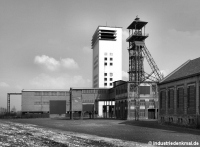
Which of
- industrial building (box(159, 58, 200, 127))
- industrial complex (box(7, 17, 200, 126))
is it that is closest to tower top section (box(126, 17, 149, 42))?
industrial complex (box(7, 17, 200, 126))

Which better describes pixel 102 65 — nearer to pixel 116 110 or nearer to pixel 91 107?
pixel 91 107

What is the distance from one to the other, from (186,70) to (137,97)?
27241mm

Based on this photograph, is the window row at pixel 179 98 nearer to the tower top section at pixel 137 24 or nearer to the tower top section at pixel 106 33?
the tower top section at pixel 137 24

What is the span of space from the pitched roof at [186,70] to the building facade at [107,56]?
80649mm

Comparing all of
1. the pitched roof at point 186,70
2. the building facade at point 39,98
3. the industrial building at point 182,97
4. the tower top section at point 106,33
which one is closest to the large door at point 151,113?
the industrial building at point 182,97

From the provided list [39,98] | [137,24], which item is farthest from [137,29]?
[39,98]

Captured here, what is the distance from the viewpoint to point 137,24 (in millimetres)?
80438

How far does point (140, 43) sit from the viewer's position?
81.1 metres

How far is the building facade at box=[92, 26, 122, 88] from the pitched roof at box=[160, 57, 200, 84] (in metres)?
80.6

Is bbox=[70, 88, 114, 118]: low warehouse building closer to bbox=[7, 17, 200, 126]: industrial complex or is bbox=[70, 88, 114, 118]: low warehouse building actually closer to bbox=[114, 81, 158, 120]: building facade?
bbox=[7, 17, 200, 126]: industrial complex

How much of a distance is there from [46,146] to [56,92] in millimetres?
75527

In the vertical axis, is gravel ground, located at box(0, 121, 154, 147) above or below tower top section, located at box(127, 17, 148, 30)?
below

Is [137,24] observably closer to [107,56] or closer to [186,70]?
[186,70]

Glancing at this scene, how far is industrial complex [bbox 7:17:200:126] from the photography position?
128 feet
